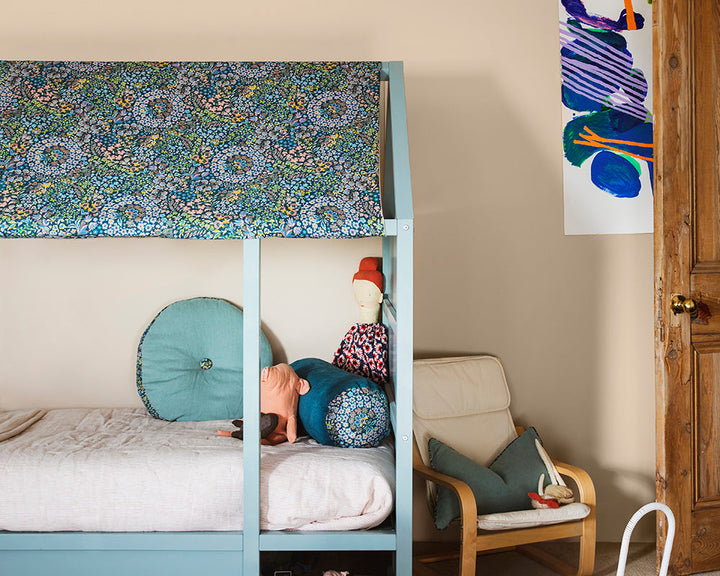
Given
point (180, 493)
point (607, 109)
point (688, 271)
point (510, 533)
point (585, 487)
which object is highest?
point (607, 109)

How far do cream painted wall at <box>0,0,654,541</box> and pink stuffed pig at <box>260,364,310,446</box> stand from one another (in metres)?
0.53

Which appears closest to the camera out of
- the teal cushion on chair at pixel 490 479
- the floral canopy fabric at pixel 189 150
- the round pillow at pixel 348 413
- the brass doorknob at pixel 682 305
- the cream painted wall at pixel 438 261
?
the floral canopy fabric at pixel 189 150

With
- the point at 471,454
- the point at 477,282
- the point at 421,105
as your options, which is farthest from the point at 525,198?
the point at 471,454

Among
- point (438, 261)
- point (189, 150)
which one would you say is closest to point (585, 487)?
point (438, 261)

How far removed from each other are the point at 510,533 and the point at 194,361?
1309 mm

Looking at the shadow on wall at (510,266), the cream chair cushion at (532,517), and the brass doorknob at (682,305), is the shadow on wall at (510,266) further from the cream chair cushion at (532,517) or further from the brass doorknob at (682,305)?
the cream chair cushion at (532,517)

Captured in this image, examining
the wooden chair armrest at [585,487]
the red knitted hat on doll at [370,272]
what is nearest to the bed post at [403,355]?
the red knitted hat on doll at [370,272]

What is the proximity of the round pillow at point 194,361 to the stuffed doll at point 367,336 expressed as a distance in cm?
37

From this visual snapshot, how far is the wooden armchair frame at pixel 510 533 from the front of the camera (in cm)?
199

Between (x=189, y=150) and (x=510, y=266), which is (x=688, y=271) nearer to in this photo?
(x=510, y=266)

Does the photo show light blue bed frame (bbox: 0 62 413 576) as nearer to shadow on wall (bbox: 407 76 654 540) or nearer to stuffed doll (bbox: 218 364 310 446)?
stuffed doll (bbox: 218 364 310 446)

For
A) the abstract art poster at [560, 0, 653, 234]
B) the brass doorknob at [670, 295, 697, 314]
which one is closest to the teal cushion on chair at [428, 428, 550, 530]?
the brass doorknob at [670, 295, 697, 314]

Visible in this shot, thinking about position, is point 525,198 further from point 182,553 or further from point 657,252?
point 182,553

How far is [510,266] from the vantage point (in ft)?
8.64
